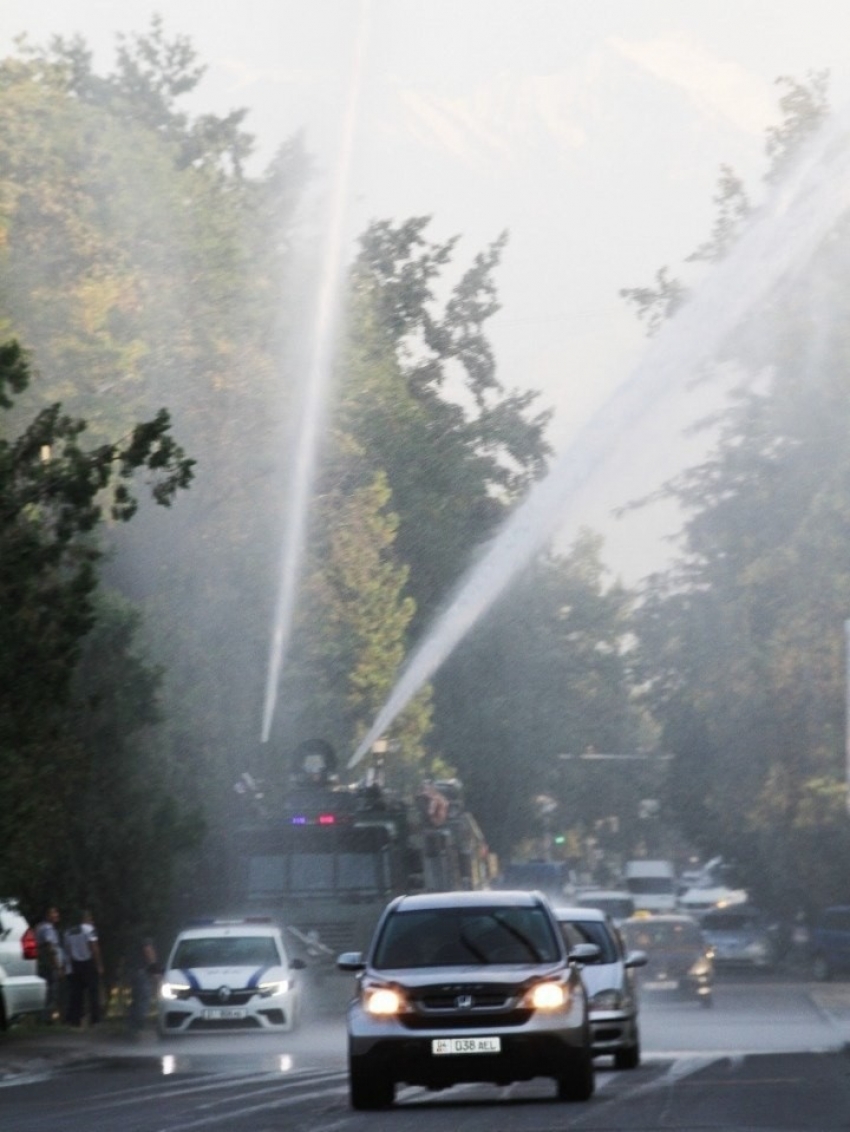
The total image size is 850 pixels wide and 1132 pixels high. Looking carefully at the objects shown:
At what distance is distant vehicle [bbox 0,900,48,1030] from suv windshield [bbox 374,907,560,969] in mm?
15719

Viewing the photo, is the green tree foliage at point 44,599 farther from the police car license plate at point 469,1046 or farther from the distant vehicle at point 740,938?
the distant vehicle at point 740,938

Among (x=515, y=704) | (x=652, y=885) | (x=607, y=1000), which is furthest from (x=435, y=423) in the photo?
(x=607, y=1000)

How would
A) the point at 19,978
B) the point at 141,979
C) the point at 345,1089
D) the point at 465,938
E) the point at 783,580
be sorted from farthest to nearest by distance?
the point at 783,580 → the point at 141,979 → the point at 19,978 → the point at 345,1089 → the point at 465,938

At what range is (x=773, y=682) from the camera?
6538 cm

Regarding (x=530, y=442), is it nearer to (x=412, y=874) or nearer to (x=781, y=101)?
(x=781, y=101)

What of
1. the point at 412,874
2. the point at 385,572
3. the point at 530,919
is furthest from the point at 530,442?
the point at 530,919

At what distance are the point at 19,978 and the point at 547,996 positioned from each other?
19.2m

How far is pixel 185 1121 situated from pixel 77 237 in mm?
36851

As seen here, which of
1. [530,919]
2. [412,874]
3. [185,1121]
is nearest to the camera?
[185,1121]

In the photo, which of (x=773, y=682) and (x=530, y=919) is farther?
(x=773, y=682)

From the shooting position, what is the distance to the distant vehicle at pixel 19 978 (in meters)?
39.1

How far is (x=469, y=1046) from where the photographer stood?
22062mm

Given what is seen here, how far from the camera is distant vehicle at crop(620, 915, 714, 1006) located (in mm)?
51281

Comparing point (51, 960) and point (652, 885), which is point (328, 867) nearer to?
point (51, 960)
